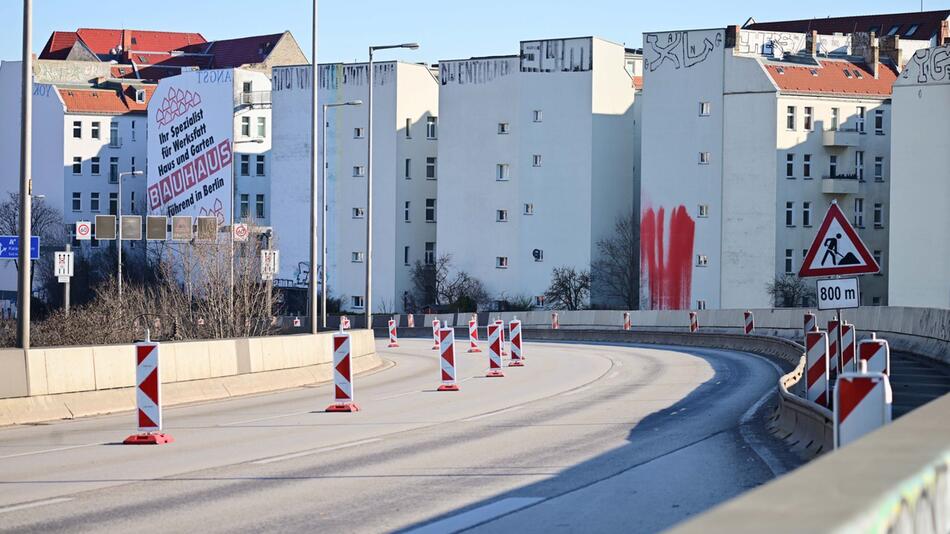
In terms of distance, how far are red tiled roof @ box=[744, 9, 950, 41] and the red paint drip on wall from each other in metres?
30.1

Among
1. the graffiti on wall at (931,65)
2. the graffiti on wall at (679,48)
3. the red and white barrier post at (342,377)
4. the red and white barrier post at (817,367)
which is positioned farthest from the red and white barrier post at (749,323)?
the graffiti on wall at (679,48)

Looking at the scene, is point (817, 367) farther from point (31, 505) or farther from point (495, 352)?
point (495, 352)

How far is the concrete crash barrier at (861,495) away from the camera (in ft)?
13.9

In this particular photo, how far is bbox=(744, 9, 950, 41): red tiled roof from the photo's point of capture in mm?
115062

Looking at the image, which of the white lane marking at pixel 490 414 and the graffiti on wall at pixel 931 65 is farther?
the graffiti on wall at pixel 931 65

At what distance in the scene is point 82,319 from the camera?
118 ft

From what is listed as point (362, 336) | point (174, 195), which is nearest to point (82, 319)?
point (362, 336)

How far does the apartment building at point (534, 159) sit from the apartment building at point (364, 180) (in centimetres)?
352

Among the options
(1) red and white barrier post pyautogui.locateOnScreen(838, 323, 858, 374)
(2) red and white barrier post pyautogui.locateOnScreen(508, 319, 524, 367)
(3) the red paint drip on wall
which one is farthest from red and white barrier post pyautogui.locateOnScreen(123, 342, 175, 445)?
(3) the red paint drip on wall

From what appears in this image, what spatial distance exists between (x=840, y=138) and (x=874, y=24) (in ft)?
118

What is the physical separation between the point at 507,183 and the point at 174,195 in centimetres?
3098

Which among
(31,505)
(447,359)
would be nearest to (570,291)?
(447,359)

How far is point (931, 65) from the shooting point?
268ft

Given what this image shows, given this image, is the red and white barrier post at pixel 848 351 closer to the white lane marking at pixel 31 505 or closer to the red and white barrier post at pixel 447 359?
the red and white barrier post at pixel 447 359
